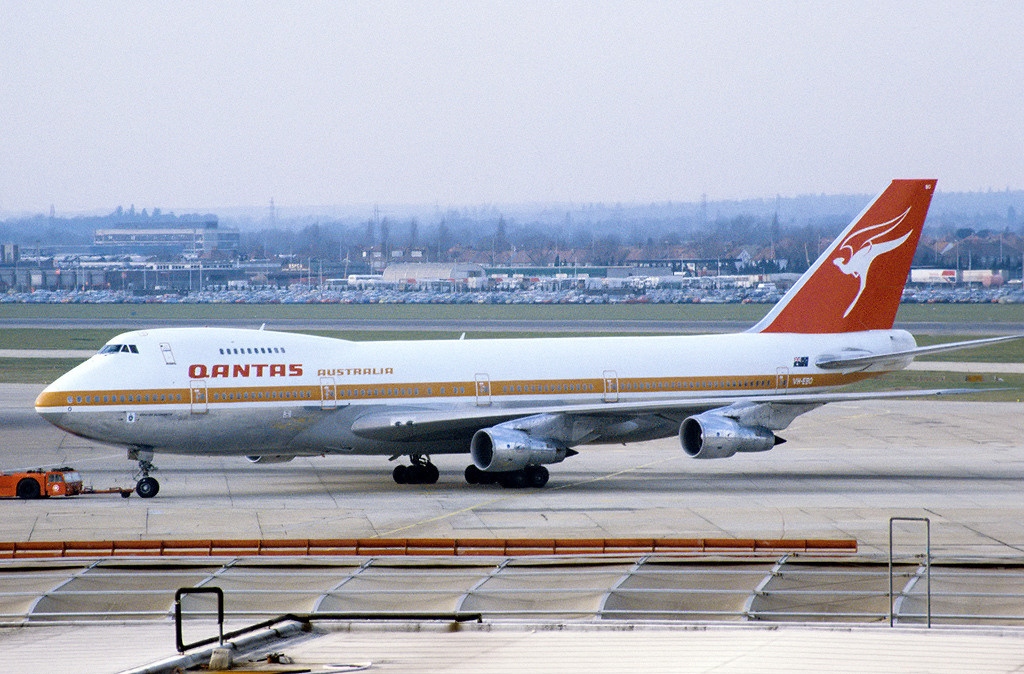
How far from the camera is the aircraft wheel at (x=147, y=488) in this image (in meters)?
37.5

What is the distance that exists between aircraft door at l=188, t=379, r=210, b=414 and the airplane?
4cm

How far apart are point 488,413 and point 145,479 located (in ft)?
30.4

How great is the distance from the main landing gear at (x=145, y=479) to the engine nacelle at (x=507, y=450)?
8452 millimetres

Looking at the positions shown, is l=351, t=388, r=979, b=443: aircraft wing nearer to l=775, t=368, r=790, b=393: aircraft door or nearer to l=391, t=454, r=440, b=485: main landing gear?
l=391, t=454, r=440, b=485: main landing gear

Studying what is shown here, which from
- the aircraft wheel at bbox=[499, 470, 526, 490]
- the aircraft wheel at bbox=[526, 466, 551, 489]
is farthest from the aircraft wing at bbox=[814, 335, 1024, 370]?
the aircraft wheel at bbox=[499, 470, 526, 490]

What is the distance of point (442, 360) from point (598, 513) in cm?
792

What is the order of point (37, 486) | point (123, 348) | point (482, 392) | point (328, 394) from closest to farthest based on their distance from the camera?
point (37, 486) < point (123, 348) < point (328, 394) < point (482, 392)

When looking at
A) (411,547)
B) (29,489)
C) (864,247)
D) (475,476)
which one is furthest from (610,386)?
(29,489)

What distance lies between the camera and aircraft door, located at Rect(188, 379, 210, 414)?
37.8 meters


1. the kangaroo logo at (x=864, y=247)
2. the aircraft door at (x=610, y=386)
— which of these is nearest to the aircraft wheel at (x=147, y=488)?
the aircraft door at (x=610, y=386)

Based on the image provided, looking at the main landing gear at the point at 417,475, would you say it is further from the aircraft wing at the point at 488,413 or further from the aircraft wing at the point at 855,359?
the aircraft wing at the point at 855,359

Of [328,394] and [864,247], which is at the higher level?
[864,247]

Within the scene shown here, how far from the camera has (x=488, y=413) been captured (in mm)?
38719

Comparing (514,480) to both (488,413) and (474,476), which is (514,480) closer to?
(474,476)
